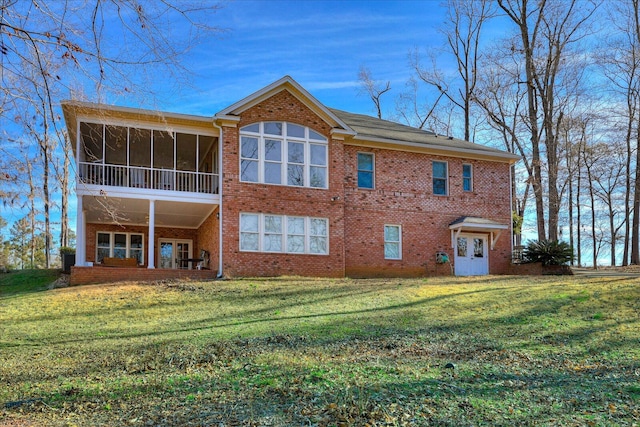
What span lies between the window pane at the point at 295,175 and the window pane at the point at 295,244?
6.09ft

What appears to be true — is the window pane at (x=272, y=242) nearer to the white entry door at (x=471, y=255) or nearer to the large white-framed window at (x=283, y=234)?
the large white-framed window at (x=283, y=234)

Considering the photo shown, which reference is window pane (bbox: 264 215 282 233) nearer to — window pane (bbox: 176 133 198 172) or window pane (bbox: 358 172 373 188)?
window pane (bbox: 358 172 373 188)

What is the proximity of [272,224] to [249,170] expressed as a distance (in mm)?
1948

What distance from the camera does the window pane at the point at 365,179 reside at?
2005 cm

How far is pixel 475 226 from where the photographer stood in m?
20.6

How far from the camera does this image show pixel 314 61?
A: 12.0 metres

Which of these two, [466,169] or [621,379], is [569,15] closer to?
[466,169]

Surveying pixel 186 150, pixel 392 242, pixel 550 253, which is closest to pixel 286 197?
pixel 392 242

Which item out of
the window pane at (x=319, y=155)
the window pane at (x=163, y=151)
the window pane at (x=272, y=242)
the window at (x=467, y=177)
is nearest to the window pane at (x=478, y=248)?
the window at (x=467, y=177)

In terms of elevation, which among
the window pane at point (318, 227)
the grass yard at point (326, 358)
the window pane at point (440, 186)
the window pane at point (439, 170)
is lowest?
the grass yard at point (326, 358)

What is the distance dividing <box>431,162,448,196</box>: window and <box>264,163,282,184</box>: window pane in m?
6.33

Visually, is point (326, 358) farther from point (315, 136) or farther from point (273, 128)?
point (315, 136)

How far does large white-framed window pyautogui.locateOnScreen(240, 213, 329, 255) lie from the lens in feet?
58.6

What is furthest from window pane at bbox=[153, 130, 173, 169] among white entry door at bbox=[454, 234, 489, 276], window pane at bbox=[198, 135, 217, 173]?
white entry door at bbox=[454, 234, 489, 276]
